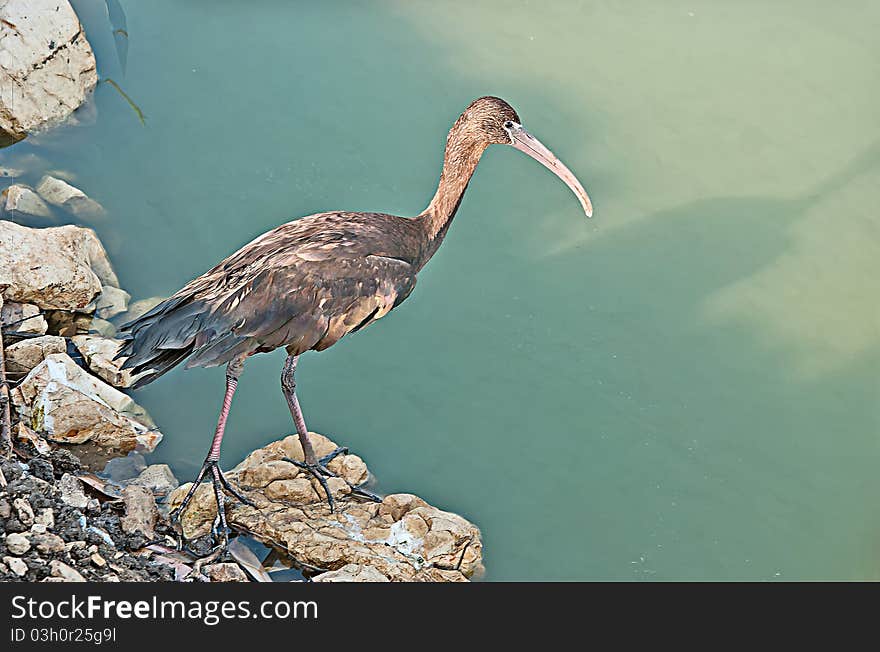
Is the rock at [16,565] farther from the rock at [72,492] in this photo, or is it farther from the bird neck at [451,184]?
the bird neck at [451,184]

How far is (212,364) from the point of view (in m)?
4.19

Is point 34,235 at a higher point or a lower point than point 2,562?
higher

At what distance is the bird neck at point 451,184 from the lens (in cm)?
Answer: 485

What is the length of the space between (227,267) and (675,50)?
178 inches

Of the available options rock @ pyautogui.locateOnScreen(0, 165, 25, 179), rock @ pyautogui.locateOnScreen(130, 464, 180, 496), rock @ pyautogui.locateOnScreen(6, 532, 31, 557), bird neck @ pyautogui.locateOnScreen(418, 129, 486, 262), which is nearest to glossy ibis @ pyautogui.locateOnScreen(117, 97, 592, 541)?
bird neck @ pyautogui.locateOnScreen(418, 129, 486, 262)

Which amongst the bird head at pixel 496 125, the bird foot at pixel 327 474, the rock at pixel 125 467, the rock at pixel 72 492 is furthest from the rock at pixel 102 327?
the bird head at pixel 496 125

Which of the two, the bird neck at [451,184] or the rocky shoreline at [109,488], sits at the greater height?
the bird neck at [451,184]

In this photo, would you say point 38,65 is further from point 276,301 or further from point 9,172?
point 276,301

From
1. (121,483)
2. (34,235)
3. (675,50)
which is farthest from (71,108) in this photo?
(675,50)

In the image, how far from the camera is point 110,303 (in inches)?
215

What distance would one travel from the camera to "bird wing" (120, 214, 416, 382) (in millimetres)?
4223

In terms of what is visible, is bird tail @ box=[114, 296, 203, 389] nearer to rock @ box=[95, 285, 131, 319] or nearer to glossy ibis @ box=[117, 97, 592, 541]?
glossy ibis @ box=[117, 97, 592, 541]

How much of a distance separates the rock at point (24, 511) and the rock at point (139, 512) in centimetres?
40

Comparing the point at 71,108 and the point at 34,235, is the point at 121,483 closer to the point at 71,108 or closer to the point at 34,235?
Result: the point at 34,235
